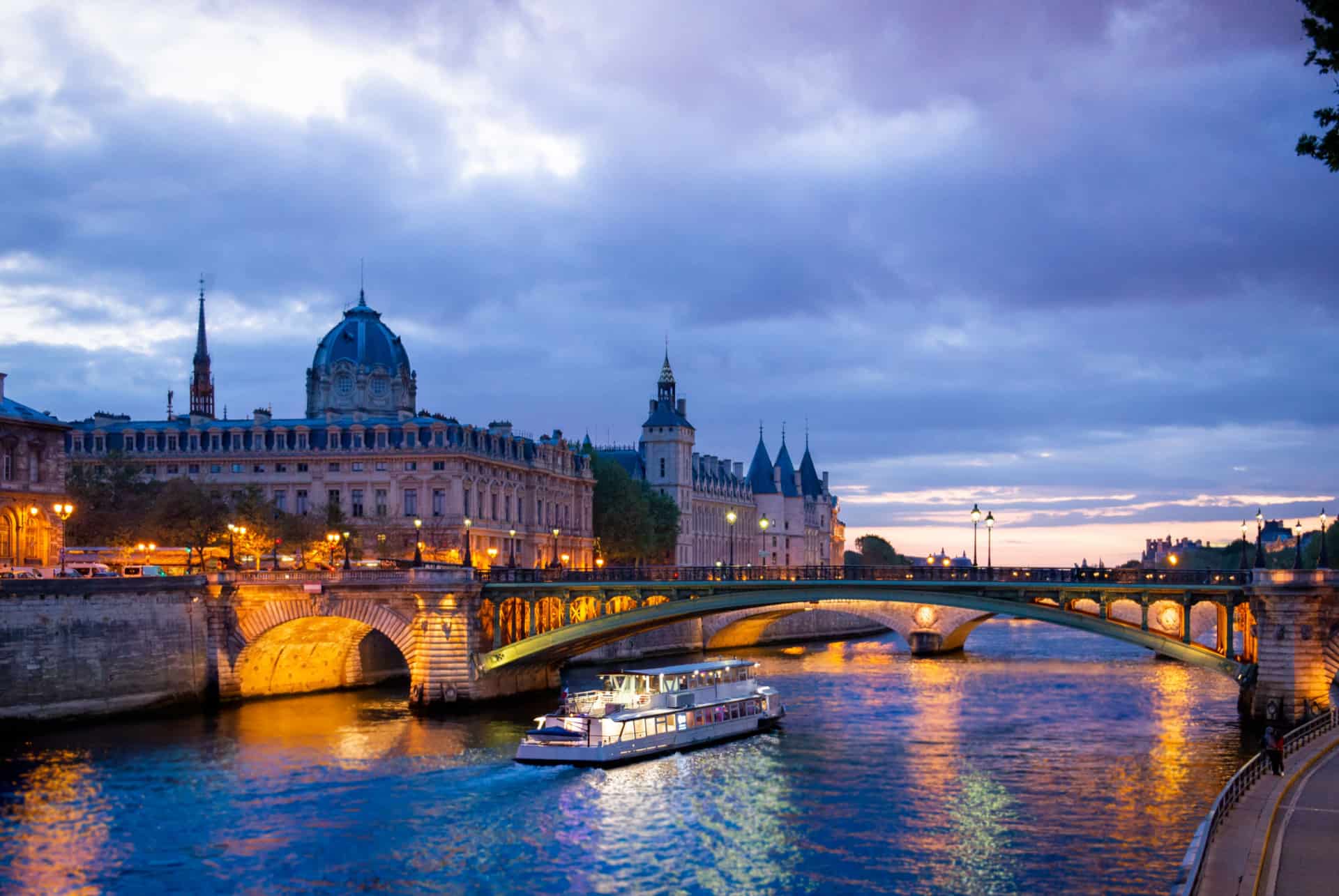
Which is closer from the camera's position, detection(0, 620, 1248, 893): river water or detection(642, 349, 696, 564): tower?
detection(0, 620, 1248, 893): river water

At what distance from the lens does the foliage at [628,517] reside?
131875mm

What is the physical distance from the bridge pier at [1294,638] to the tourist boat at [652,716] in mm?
18718

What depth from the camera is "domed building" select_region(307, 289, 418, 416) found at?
119125 mm

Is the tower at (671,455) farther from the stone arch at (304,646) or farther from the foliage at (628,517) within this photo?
the stone arch at (304,646)

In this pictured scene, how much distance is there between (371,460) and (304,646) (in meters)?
35.5

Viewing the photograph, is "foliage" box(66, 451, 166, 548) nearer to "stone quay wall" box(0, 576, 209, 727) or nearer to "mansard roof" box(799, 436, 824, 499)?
"stone quay wall" box(0, 576, 209, 727)

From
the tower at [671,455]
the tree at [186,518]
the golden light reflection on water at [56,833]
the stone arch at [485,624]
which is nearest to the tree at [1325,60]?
the golden light reflection on water at [56,833]

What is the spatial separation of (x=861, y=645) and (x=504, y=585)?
180 ft

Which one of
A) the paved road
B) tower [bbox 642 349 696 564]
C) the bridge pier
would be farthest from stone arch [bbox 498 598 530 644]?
tower [bbox 642 349 696 564]

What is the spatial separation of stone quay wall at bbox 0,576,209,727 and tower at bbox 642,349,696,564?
90.4m

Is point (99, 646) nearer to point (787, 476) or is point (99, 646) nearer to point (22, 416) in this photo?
point (22, 416)

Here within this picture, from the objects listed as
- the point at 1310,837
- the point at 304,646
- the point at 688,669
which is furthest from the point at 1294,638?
the point at 304,646

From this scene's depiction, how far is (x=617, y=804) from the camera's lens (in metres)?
45.2

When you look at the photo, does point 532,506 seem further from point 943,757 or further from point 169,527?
point 943,757
